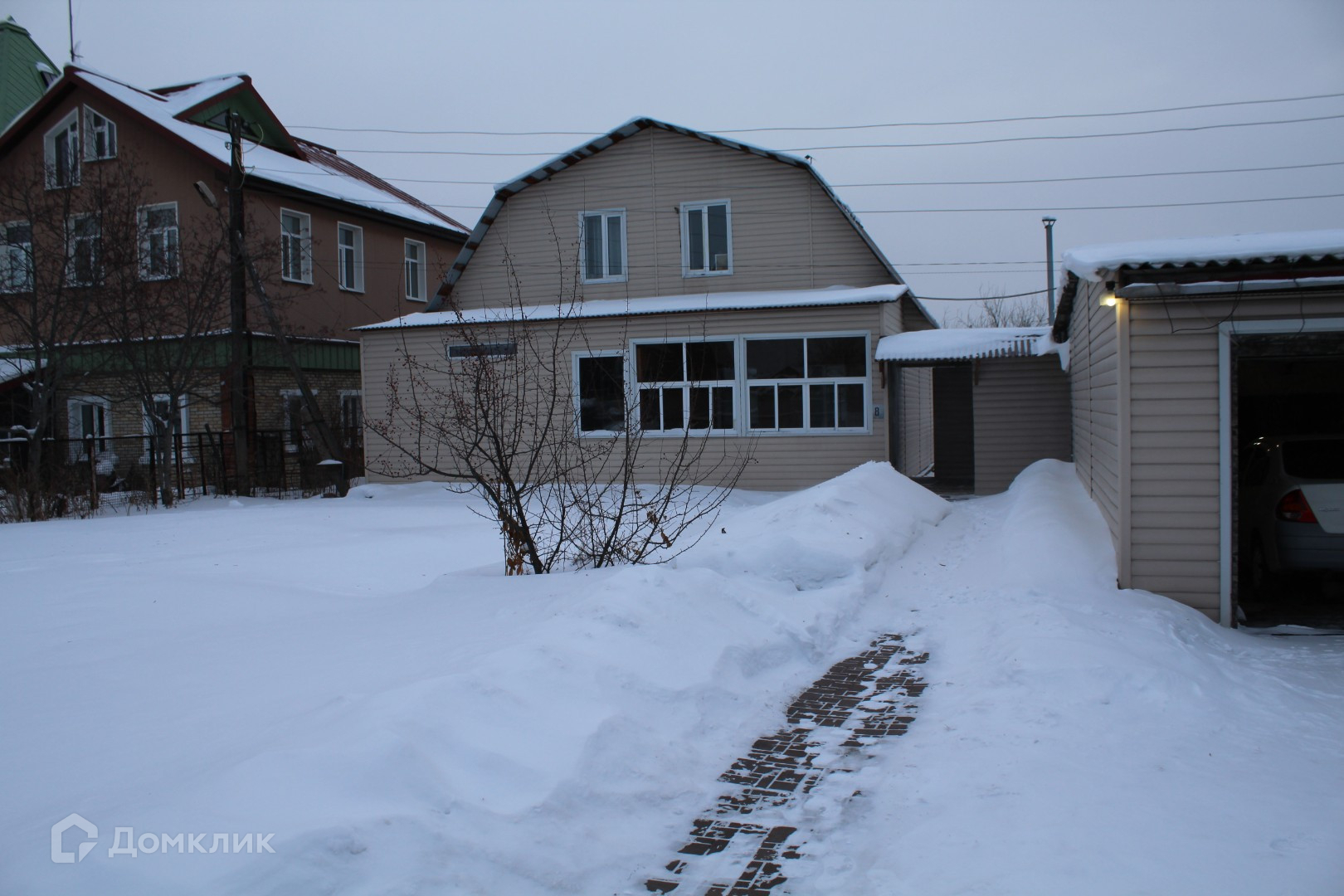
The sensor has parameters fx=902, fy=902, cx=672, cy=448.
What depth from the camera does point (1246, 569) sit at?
30.8ft

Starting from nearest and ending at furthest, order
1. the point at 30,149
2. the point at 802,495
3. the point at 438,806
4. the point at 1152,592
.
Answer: the point at 438,806, the point at 1152,592, the point at 802,495, the point at 30,149

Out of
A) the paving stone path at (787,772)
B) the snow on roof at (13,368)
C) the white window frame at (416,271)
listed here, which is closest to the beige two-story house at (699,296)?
the white window frame at (416,271)

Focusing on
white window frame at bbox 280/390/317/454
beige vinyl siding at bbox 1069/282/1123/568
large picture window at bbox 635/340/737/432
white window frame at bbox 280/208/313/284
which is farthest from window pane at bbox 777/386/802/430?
white window frame at bbox 280/208/313/284

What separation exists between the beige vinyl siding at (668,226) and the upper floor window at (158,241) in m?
6.34

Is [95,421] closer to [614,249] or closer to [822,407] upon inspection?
[614,249]

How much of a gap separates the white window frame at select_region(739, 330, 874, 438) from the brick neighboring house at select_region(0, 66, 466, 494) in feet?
35.8

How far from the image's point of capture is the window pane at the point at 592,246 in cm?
2052

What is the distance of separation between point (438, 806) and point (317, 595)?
495 cm

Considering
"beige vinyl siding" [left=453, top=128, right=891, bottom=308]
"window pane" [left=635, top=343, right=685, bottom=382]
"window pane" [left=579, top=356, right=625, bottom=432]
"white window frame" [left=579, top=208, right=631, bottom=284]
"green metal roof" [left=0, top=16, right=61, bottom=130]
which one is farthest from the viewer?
"green metal roof" [left=0, top=16, right=61, bottom=130]

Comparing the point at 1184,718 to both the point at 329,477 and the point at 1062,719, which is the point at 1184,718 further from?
the point at 329,477

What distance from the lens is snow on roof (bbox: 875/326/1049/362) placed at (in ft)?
53.4

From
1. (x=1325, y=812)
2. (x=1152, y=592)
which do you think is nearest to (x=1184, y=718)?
(x=1325, y=812)

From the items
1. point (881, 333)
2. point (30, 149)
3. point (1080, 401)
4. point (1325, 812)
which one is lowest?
point (1325, 812)

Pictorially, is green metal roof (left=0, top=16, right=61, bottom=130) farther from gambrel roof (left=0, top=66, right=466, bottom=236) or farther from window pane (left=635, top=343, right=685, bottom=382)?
window pane (left=635, top=343, right=685, bottom=382)
